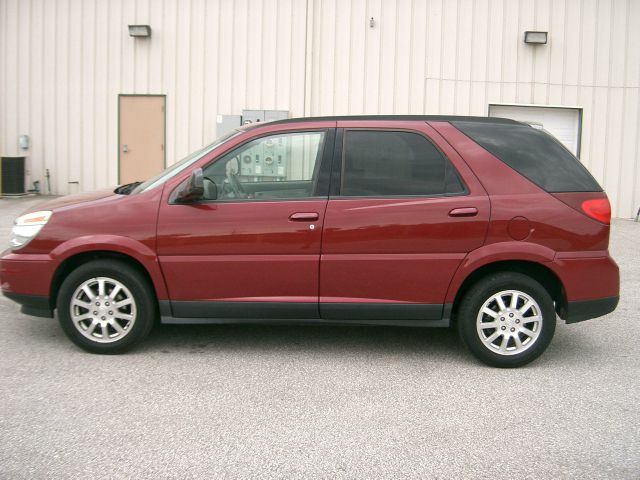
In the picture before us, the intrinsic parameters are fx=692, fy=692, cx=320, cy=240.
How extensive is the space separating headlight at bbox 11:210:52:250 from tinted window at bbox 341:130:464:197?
2.26m

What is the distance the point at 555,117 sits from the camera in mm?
14031

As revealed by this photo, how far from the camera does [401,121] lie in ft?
17.3

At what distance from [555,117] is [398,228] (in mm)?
10246

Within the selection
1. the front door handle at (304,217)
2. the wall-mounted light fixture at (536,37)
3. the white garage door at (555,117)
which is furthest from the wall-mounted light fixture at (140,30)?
the front door handle at (304,217)

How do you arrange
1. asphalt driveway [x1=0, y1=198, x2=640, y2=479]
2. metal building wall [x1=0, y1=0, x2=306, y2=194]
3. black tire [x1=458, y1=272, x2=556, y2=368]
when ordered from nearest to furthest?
asphalt driveway [x1=0, y1=198, x2=640, y2=479], black tire [x1=458, y1=272, x2=556, y2=368], metal building wall [x1=0, y1=0, x2=306, y2=194]

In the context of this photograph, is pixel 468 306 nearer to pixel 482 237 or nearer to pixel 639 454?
pixel 482 237

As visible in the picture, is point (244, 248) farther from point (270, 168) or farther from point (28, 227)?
point (28, 227)

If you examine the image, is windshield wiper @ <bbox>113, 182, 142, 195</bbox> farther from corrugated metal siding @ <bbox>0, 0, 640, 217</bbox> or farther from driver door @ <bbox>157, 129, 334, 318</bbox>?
corrugated metal siding @ <bbox>0, 0, 640, 217</bbox>

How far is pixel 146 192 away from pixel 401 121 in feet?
6.57

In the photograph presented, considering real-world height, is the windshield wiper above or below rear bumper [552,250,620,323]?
above

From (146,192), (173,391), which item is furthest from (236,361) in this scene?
(146,192)

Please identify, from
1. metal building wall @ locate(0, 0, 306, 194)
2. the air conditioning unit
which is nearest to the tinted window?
metal building wall @ locate(0, 0, 306, 194)

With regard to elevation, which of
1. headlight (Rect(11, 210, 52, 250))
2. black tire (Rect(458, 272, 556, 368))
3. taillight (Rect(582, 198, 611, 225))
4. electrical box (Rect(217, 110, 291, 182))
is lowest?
black tire (Rect(458, 272, 556, 368))

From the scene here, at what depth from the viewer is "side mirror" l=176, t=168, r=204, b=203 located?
4.94 meters
